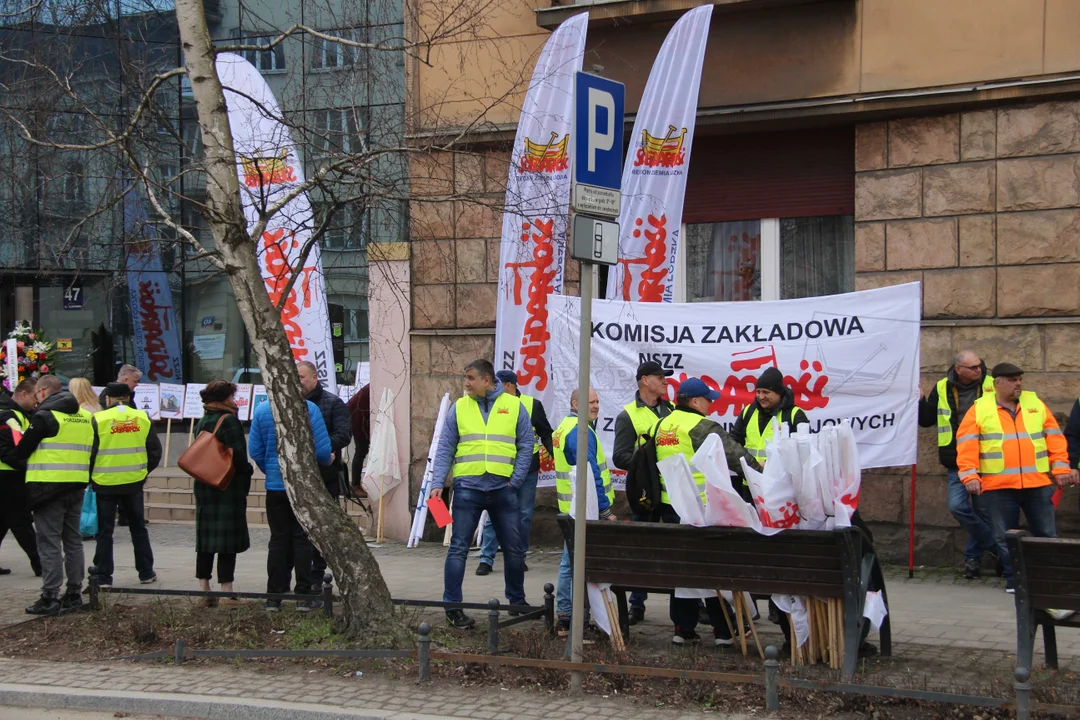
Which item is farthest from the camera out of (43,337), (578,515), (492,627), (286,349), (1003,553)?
(43,337)

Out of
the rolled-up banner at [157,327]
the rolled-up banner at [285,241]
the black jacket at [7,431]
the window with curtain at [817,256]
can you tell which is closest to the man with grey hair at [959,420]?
the window with curtain at [817,256]

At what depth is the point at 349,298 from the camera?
54.7 feet

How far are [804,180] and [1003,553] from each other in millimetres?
4598

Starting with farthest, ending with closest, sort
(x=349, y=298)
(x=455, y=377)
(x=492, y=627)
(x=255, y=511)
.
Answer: (x=349, y=298) → (x=255, y=511) → (x=455, y=377) → (x=492, y=627)

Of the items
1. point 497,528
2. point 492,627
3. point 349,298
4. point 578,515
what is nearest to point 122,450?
point 497,528

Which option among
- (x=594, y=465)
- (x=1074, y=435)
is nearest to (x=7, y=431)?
(x=594, y=465)

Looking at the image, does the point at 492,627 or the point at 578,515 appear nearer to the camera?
the point at 578,515

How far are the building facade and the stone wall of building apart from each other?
2 cm

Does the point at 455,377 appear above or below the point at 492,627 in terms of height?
above

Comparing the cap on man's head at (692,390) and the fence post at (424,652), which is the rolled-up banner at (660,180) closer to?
the cap on man's head at (692,390)

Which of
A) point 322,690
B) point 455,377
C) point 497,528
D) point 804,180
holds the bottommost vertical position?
point 322,690

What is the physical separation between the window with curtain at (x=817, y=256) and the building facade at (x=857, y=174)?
0.07 ft

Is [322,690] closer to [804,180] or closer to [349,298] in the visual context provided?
[804,180]

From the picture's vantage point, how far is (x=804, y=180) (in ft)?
39.8
